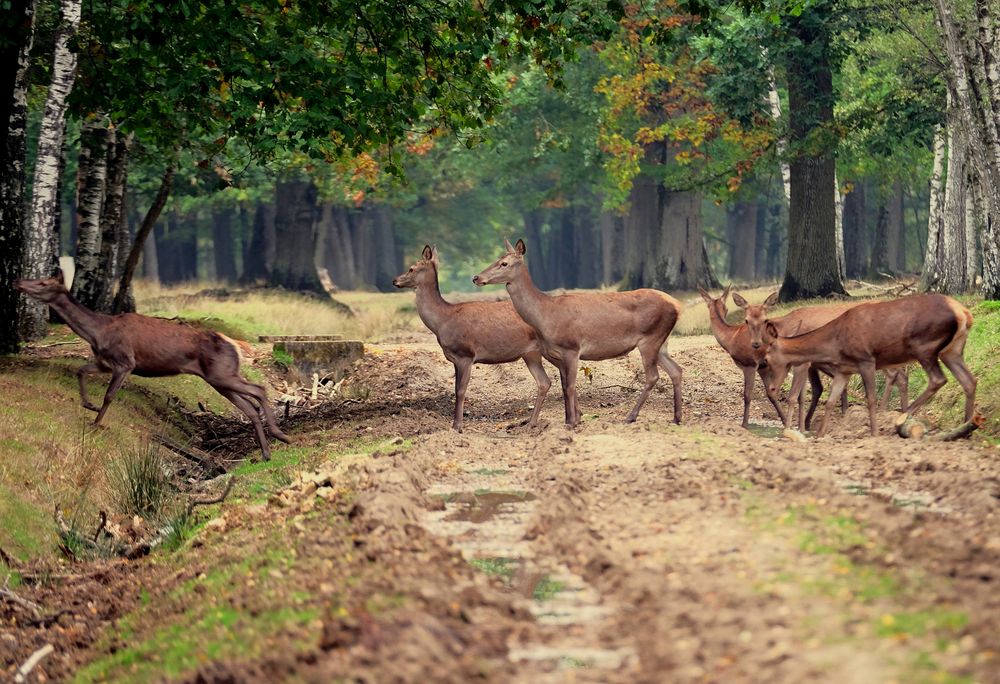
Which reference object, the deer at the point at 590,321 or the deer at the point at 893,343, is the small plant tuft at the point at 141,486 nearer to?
the deer at the point at 590,321

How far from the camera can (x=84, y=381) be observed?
16.2m

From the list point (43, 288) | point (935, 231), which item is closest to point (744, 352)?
point (43, 288)

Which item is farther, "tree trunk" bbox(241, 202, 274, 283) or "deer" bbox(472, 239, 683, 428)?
"tree trunk" bbox(241, 202, 274, 283)

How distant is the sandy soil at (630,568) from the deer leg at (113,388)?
155 inches

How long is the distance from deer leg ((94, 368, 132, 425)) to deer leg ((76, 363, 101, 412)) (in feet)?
0.48

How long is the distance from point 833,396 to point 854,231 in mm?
36610

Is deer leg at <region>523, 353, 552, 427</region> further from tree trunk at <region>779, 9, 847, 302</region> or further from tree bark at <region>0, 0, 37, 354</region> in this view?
tree trunk at <region>779, 9, 847, 302</region>

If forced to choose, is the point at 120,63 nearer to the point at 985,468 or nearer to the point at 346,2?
the point at 346,2

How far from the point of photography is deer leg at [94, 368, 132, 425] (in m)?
15.6

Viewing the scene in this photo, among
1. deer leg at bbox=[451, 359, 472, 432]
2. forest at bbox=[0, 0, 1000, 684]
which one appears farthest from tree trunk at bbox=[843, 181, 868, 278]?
deer leg at bbox=[451, 359, 472, 432]

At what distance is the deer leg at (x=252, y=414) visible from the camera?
15406mm

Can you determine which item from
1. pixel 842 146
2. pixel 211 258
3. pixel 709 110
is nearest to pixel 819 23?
pixel 842 146

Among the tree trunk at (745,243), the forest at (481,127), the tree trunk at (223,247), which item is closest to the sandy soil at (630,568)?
the forest at (481,127)

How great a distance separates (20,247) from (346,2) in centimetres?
533
